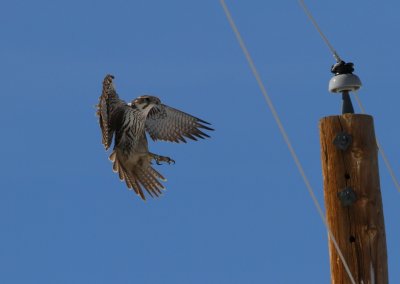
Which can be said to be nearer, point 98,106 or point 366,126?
point 366,126

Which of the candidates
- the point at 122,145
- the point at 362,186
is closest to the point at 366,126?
the point at 362,186

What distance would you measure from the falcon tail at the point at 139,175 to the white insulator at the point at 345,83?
5.19 meters

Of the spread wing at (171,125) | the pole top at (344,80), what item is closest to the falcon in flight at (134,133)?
the spread wing at (171,125)

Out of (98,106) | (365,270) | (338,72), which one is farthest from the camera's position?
(98,106)

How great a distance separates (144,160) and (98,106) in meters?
0.88

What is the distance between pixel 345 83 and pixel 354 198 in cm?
93

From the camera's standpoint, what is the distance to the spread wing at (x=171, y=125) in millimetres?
13453

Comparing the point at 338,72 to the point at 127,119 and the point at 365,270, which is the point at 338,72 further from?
the point at 127,119

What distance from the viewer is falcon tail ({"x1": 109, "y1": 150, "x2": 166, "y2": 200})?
12.9m

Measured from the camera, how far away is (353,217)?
7.56 meters

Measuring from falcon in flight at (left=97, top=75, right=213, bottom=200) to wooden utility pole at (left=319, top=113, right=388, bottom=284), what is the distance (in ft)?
17.3

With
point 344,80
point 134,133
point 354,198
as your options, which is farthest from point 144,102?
point 354,198

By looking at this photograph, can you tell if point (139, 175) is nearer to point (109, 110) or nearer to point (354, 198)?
point (109, 110)

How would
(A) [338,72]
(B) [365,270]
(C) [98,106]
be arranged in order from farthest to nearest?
(C) [98,106]
(A) [338,72]
(B) [365,270]
